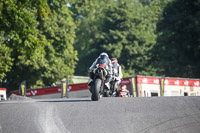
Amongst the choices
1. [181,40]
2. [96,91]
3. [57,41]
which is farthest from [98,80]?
[181,40]

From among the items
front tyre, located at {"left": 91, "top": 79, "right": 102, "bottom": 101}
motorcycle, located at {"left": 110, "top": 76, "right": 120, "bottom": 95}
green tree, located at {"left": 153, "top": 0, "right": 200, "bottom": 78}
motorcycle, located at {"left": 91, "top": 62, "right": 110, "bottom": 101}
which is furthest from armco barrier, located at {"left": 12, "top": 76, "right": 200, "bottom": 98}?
green tree, located at {"left": 153, "top": 0, "right": 200, "bottom": 78}

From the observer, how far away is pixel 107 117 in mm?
9398

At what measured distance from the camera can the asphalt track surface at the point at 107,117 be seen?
835cm

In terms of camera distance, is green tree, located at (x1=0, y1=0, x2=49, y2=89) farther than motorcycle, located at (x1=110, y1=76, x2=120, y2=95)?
Yes

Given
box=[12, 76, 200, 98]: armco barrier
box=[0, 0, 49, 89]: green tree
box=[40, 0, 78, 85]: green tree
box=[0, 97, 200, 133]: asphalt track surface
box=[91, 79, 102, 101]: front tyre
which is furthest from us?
box=[40, 0, 78, 85]: green tree

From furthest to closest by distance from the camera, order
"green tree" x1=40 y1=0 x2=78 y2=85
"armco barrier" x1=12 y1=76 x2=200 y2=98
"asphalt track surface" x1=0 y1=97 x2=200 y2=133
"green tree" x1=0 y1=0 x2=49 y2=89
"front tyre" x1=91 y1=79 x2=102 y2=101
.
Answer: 1. "green tree" x1=40 y1=0 x2=78 y2=85
2. "armco barrier" x1=12 y1=76 x2=200 y2=98
3. "green tree" x1=0 y1=0 x2=49 y2=89
4. "front tyre" x1=91 y1=79 x2=102 y2=101
5. "asphalt track surface" x1=0 y1=97 x2=200 y2=133

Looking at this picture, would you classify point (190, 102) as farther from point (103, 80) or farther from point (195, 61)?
point (195, 61)

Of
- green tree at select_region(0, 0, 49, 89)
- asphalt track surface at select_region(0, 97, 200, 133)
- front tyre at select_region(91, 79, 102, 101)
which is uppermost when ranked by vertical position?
green tree at select_region(0, 0, 49, 89)

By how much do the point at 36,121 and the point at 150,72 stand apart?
5544 cm

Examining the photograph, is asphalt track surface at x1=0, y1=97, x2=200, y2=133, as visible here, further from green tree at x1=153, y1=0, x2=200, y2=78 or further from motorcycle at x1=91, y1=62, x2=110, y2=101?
green tree at x1=153, y1=0, x2=200, y2=78

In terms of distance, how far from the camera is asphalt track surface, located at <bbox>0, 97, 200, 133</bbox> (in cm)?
835

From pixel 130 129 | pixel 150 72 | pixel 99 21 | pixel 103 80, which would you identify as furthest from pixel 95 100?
pixel 99 21

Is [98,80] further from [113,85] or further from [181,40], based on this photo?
[181,40]

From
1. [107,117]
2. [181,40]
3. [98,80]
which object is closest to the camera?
[107,117]
